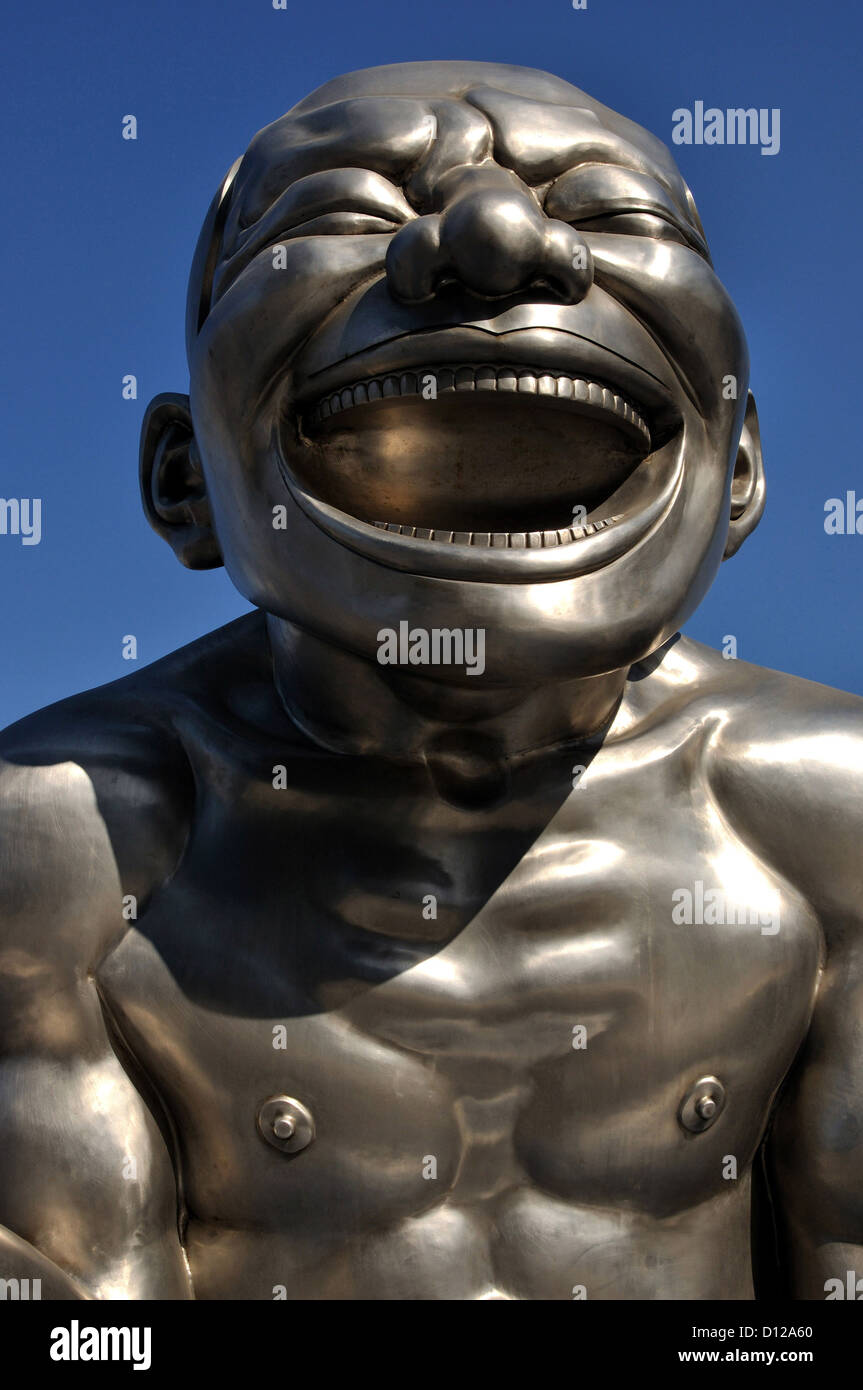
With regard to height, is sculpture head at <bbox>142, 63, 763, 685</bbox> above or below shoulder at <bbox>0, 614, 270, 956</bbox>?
above

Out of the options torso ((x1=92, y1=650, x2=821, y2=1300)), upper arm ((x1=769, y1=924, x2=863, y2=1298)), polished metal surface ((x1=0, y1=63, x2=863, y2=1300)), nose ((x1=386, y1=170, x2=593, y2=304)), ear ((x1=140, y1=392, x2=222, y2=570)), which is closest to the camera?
nose ((x1=386, y1=170, x2=593, y2=304))

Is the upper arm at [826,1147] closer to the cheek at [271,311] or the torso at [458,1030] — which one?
the torso at [458,1030]

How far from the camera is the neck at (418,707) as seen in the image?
7.32ft

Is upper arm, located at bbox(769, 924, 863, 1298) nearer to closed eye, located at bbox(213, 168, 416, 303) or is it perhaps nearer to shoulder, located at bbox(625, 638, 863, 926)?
shoulder, located at bbox(625, 638, 863, 926)

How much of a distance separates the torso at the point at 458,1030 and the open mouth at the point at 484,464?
39cm

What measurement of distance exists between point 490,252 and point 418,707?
63cm

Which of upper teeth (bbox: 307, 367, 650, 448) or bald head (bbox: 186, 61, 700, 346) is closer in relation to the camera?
upper teeth (bbox: 307, 367, 650, 448)

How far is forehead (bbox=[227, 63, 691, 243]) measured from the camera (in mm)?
2137

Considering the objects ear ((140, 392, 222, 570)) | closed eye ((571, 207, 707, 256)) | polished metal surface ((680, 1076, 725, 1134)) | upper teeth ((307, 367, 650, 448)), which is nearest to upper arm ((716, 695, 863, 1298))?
polished metal surface ((680, 1076, 725, 1134))

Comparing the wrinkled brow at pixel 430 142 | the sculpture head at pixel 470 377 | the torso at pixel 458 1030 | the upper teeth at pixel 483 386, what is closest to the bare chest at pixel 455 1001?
the torso at pixel 458 1030

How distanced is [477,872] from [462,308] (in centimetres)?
78

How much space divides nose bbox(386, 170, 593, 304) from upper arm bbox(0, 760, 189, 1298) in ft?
2.97

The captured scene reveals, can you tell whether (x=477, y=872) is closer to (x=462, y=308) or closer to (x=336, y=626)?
(x=336, y=626)

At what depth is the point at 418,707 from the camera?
7.38ft
